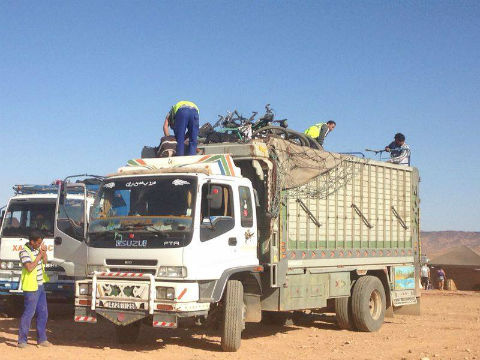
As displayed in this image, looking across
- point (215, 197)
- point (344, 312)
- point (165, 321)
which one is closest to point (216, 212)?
point (215, 197)

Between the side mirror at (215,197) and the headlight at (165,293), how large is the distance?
1.31m

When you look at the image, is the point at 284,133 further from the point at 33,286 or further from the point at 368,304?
the point at 33,286

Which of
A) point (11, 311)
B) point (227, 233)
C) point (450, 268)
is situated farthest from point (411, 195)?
point (450, 268)

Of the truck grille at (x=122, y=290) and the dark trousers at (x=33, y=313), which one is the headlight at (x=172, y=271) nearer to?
the truck grille at (x=122, y=290)

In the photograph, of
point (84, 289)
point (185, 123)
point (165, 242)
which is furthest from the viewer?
point (185, 123)

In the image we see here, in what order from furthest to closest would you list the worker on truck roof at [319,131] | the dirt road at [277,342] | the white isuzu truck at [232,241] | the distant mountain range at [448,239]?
the distant mountain range at [448,239]
the worker on truck roof at [319,131]
the dirt road at [277,342]
the white isuzu truck at [232,241]

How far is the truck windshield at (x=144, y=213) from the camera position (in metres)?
9.51

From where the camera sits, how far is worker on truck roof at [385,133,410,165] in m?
15.0

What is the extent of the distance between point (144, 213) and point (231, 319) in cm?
199

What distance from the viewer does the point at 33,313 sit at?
1043 centimetres

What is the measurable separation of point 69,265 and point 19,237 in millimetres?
4238

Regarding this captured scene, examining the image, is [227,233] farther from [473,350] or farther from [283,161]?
[473,350]

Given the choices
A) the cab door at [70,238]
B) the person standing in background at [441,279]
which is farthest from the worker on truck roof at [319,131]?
the person standing in background at [441,279]

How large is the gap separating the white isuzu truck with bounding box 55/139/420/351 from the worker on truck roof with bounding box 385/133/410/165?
1410 mm
